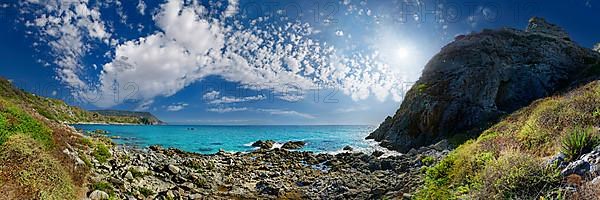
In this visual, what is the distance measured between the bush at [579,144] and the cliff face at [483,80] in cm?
3155

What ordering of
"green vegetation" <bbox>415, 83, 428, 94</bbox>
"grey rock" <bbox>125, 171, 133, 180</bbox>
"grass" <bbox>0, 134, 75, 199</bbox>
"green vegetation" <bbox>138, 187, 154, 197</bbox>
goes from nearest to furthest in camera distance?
"grass" <bbox>0, 134, 75, 199</bbox> → "green vegetation" <bbox>138, 187, 154, 197</bbox> → "grey rock" <bbox>125, 171, 133, 180</bbox> → "green vegetation" <bbox>415, 83, 428, 94</bbox>

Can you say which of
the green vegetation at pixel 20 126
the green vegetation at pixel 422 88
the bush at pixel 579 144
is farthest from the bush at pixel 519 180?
the green vegetation at pixel 422 88

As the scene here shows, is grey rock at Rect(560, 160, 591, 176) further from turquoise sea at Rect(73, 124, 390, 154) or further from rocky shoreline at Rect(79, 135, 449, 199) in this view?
turquoise sea at Rect(73, 124, 390, 154)

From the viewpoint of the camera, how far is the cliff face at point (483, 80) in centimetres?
4218

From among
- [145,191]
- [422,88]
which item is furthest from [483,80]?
[145,191]

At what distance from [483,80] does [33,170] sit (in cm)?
4577

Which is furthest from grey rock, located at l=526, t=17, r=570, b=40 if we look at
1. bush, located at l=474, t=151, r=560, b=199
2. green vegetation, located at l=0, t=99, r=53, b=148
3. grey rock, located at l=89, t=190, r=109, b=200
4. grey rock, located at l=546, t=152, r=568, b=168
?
green vegetation, located at l=0, t=99, r=53, b=148

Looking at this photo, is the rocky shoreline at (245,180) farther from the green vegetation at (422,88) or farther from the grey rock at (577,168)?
the green vegetation at (422,88)

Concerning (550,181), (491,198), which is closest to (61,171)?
(491,198)

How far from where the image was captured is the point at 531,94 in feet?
141

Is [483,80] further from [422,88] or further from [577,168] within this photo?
[577,168]

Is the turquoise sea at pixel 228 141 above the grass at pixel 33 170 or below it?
below

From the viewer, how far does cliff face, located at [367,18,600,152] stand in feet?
138

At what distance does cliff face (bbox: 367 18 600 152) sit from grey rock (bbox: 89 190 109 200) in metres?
35.3
